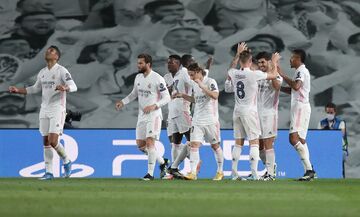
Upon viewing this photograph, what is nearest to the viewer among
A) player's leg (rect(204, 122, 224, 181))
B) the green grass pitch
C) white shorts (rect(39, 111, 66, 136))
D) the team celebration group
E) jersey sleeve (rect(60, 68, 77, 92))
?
the green grass pitch

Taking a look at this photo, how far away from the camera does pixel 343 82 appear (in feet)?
75.2

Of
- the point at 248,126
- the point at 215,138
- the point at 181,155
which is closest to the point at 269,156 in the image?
the point at 248,126

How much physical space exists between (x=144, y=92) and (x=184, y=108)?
5.20 ft

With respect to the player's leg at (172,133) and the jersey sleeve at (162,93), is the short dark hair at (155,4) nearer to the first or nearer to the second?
the player's leg at (172,133)

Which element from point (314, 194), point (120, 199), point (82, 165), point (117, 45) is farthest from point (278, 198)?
point (117, 45)

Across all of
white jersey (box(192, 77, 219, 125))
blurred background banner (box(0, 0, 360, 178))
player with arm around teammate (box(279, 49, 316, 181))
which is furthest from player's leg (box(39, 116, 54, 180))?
blurred background banner (box(0, 0, 360, 178))

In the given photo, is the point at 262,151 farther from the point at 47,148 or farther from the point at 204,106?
the point at 47,148

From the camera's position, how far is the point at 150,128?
47.4 ft

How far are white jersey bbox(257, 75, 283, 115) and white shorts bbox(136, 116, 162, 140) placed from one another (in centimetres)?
163

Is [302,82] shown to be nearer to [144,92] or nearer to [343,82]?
[144,92]

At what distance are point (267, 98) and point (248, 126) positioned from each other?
0.62 metres

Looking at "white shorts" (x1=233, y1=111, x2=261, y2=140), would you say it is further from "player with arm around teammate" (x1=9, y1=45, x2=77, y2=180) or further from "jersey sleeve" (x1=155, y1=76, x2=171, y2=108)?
"player with arm around teammate" (x1=9, y1=45, x2=77, y2=180)

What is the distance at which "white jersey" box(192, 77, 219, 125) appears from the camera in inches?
579

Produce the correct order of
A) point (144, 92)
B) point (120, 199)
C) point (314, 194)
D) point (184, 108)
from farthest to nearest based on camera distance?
point (184, 108)
point (144, 92)
point (314, 194)
point (120, 199)
